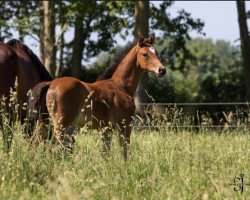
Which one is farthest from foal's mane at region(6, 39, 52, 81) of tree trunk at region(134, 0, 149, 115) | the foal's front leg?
tree trunk at region(134, 0, 149, 115)

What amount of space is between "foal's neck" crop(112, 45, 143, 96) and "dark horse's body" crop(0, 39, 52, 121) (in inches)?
47.3

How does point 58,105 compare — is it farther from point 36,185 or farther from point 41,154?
point 36,185

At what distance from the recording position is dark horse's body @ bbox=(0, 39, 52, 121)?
8266 mm

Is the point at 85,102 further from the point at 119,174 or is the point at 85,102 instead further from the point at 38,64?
the point at 119,174

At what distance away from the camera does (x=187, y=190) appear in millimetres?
5180

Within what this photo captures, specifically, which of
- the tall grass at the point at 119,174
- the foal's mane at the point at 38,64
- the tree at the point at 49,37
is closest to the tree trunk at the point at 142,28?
the tree at the point at 49,37

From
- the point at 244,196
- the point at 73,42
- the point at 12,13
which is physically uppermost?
the point at 12,13

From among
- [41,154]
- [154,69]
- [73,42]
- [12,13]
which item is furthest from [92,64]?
[41,154]

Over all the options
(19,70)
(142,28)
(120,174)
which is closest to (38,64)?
(19,70)

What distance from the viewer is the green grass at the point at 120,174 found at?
16.6 ft

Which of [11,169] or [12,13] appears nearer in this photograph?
[11,169]

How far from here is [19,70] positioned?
333 inches

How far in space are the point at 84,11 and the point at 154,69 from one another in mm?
12825

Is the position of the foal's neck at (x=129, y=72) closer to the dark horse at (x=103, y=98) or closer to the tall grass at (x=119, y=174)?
the dark horse at (x=103, y=98)
